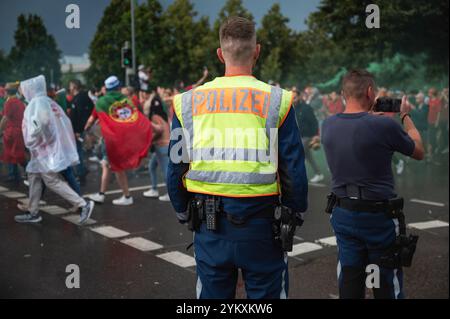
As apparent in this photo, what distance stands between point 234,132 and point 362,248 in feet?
4.23

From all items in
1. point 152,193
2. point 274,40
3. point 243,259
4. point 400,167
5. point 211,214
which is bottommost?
point 400,167

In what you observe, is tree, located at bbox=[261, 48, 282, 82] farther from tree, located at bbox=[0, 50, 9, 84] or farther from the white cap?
tree, located at bbox=[0, 50, 9, 84]

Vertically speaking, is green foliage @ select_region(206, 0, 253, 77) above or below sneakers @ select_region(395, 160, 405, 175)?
above

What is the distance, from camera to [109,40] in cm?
518

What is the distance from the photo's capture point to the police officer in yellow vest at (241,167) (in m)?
2.88

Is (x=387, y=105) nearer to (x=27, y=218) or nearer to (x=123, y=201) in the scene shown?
(x=27, y=218)

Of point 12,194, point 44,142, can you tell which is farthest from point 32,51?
point 12,194

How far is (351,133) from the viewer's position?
11.4ft

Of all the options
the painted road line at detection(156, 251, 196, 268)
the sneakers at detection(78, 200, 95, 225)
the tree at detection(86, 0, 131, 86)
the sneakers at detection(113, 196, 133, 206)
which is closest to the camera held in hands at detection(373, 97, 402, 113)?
the tree at detection(86, 0, 131, 86)

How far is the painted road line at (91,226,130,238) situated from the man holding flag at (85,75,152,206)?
2.37 ft

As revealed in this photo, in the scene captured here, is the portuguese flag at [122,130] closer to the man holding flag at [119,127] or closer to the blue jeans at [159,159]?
the man holding flag at [119,127]

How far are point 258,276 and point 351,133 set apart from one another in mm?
1032

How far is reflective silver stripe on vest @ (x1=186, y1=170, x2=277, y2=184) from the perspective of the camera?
2904mm

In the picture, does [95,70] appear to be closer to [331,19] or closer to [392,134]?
[331,19]
